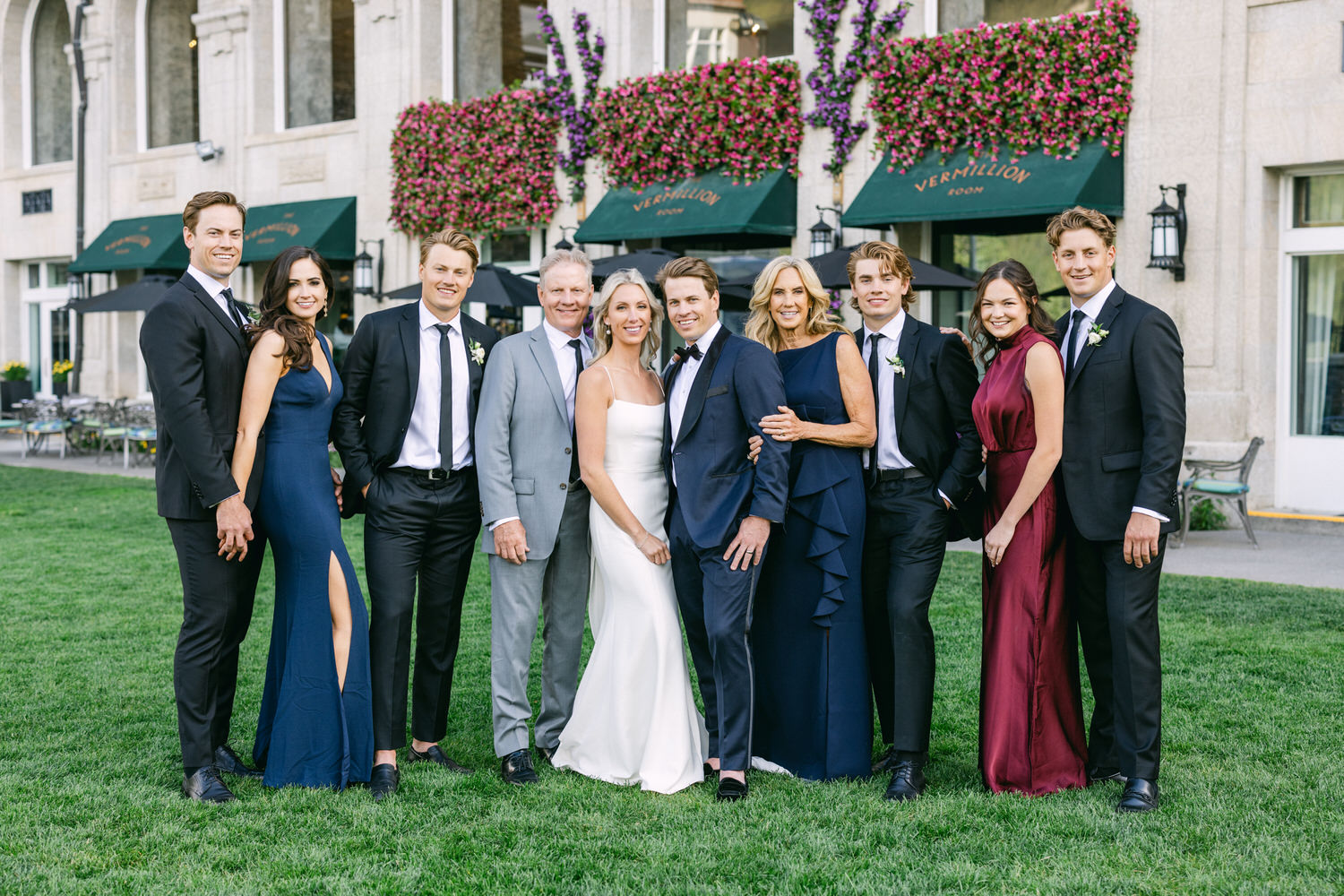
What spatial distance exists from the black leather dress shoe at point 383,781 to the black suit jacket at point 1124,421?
109 inches

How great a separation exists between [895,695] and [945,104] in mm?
10195

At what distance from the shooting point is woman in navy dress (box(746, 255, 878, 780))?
4.85 metres

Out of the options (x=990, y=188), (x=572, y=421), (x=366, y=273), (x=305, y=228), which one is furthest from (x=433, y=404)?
(x=305, y=228)

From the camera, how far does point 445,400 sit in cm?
499

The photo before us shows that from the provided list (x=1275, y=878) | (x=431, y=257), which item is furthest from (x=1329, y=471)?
(x=431, y=257)

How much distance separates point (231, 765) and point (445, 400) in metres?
1.69

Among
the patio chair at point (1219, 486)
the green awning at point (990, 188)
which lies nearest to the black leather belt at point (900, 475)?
the patio chair at point (1219, 486)

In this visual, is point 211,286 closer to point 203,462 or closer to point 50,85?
point 203,462

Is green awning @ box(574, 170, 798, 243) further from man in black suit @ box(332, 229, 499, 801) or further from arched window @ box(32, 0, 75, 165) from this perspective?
arched window @ box(32, 0, 75, 165)

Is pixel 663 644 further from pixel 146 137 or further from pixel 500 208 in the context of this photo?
pixel 146 137

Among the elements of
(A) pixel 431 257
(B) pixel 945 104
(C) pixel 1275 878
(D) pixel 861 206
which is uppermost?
(B) pixel 945 104

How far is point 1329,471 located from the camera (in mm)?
12422

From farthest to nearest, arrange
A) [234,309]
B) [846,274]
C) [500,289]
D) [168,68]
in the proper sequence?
[168,68], [500,289], [846,274], [234,309]

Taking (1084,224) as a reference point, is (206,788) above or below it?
below
